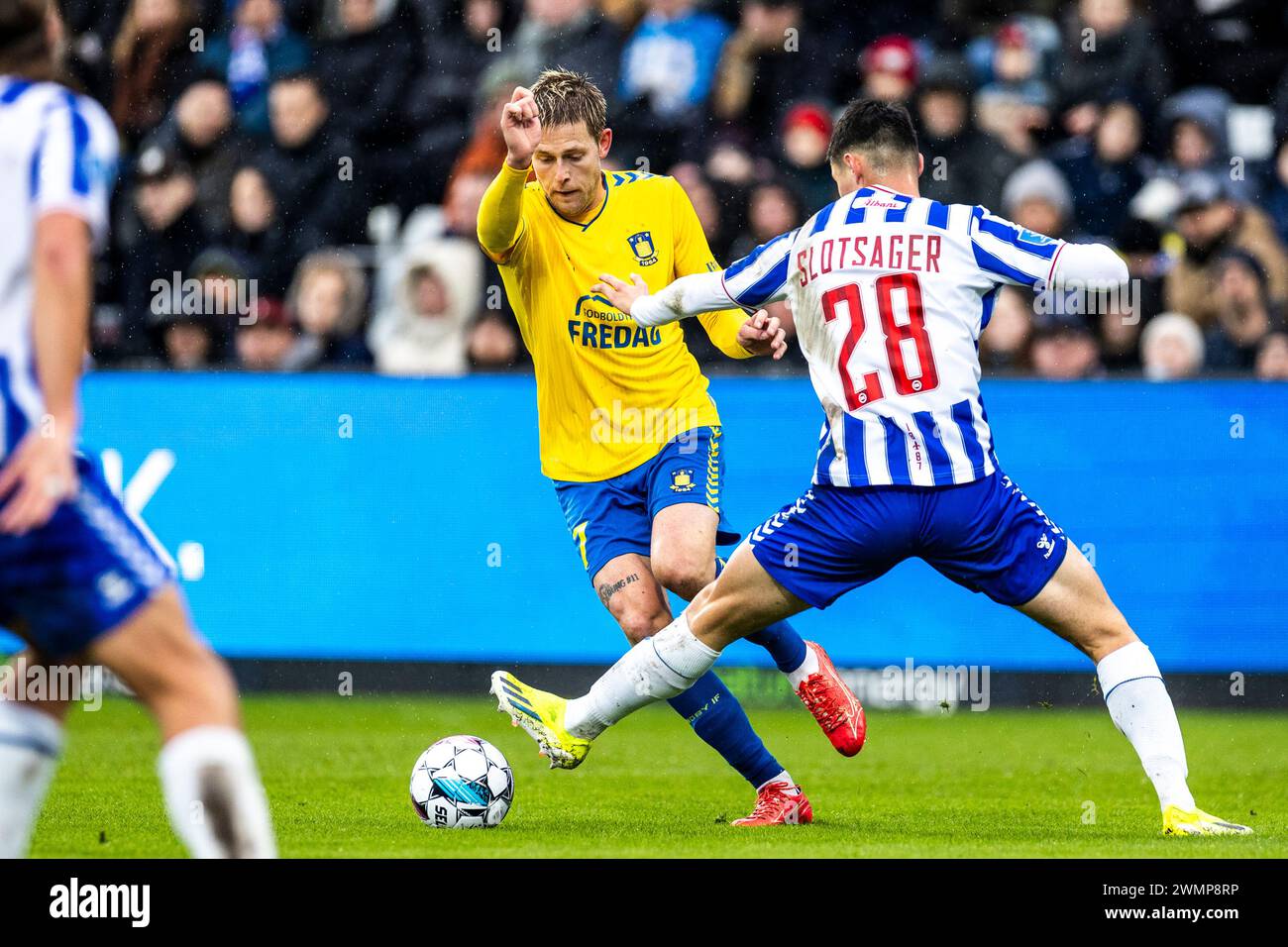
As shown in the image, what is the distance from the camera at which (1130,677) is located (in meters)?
5.68

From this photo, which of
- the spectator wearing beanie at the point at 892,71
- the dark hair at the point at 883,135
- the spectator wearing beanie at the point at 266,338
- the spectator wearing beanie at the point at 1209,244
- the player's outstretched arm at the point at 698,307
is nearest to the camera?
the dark hair at the point at 883,135

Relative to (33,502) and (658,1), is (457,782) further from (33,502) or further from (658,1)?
(658,1)

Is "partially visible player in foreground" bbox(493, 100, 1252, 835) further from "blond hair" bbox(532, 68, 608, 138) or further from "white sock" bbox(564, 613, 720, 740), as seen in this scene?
"blond hair" bbox(532, 68, 608, 138)

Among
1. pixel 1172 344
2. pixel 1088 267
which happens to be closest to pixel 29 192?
pixel 1088 267

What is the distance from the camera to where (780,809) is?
6414 mm

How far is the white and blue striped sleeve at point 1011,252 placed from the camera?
221 inches

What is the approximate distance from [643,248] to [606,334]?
0.36m

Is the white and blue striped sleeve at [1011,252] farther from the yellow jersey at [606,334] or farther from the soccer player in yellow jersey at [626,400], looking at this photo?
the yellow jersey at [606,334]

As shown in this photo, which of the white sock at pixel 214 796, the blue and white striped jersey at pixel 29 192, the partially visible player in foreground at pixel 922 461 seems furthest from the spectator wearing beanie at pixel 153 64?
the white sock at pixel 214 796

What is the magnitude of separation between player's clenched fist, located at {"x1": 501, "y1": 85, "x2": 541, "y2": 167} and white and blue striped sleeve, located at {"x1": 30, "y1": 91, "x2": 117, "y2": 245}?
2592mm

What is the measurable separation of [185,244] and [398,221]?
1386 mm

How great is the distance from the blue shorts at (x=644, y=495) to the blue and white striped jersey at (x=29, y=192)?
3.27 meters

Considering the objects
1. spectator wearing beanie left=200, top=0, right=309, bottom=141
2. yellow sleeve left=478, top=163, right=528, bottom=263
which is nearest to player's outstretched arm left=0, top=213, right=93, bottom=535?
yellow sleeve left=478, top=163, right=528, bottom=263

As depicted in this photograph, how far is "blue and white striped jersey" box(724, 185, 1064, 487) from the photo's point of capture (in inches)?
224
